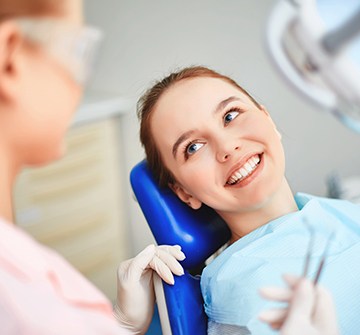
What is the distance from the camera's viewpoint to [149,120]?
1.15 m

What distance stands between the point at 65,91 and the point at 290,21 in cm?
20

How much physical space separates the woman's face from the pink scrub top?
1.73 ft

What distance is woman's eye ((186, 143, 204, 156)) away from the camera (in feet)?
3.51

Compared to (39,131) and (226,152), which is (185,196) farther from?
(39,131)

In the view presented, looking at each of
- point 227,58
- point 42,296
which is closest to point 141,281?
point 42,296

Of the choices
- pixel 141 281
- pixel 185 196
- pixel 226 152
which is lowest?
pixel 141 281

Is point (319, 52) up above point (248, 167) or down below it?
above

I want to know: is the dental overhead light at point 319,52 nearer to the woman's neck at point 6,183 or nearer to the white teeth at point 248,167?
the woman's neck at point 6,183

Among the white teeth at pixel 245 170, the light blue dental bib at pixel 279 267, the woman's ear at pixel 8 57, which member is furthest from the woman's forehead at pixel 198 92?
the woman's ear at pixel 8 57

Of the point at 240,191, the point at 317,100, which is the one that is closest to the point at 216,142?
the point at 240,191

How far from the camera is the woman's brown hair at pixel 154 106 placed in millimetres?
1142

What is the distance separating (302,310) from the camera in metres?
0.63

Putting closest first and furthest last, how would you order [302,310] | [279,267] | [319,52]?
[319,52] → [302,310] → [279,267]

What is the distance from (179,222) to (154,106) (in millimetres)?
219
